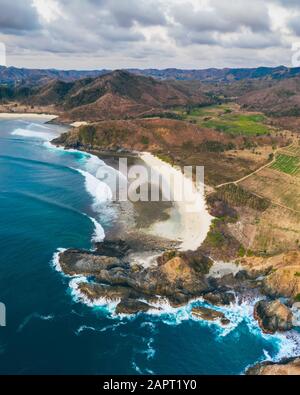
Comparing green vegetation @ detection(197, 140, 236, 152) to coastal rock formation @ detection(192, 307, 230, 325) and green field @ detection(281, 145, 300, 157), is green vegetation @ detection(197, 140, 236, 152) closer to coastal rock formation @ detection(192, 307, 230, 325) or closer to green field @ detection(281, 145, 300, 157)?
green field @ detection(281, 145, 300, 157)

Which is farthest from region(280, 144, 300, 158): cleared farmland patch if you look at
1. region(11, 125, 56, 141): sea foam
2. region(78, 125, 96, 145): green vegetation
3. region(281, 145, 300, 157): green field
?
region(11, 125, 56, 141): sea foam

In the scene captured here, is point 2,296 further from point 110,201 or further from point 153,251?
point 110,201

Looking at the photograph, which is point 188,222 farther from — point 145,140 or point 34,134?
point 34,134

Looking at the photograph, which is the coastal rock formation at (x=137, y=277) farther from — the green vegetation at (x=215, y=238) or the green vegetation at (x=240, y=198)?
the green vegetation at (x=240, y=198)

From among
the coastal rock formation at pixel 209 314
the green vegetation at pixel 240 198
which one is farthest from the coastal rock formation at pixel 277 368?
the green vegetation at pixel 240 198

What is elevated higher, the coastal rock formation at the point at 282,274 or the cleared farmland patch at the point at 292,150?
the cleared farmland patch at the point at 292,150

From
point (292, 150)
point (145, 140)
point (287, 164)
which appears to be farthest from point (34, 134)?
point (287, 164)
